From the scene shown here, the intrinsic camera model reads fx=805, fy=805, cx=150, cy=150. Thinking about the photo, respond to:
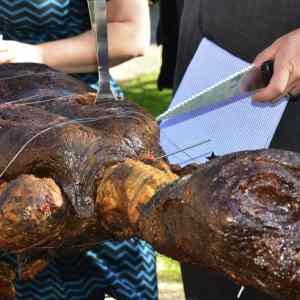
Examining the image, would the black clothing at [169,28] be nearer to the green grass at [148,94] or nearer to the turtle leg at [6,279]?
the turtle leg at [6,279]

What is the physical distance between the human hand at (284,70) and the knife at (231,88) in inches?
0.9

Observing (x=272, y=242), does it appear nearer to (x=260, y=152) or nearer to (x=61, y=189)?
(x=260, y=152)

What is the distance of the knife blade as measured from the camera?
180cm

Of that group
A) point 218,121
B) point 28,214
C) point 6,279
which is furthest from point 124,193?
point 218,121

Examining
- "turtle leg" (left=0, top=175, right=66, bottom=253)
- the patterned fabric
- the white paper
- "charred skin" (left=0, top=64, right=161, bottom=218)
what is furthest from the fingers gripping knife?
the patterned fabric

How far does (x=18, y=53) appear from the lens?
2404 mm

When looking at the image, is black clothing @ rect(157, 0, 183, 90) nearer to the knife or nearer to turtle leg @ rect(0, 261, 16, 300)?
the knife

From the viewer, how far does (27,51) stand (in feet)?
7.98

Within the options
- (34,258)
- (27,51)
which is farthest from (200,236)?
(27,51)

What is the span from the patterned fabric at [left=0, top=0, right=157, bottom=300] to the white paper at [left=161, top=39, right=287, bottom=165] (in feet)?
1.39

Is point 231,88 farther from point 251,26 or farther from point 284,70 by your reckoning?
point 251,26

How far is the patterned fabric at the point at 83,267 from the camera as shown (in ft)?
8.14

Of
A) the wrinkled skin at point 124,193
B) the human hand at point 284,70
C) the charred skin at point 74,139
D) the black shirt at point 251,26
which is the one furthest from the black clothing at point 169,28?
the human hand at point 284,70

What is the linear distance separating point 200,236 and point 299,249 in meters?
0.18
